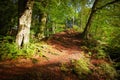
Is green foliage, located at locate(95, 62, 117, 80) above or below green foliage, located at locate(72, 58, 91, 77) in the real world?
below

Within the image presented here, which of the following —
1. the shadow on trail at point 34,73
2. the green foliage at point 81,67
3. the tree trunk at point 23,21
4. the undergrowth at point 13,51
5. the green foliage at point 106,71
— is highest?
the tree trunk at point 23,21

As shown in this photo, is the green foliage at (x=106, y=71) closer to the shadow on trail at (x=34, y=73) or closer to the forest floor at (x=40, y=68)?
the forest floor at (x=40, y=68)

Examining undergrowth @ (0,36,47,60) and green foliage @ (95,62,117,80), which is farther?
green foliage @ (95,62,117,80)

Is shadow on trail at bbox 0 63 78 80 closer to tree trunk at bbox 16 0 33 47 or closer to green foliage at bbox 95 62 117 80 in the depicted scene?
tree trunk at bbox 16 0 33 47

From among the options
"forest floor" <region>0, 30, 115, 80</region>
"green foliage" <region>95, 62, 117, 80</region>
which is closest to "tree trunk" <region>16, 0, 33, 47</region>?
"forest floor" <region>0, 30, 115, 80</region>

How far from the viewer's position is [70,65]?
28.6 feet

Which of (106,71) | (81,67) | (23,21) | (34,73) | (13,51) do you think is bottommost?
(106,71)

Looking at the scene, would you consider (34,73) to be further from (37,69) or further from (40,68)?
(40,68)

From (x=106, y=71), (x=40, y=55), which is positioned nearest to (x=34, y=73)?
(x=40, y=55)

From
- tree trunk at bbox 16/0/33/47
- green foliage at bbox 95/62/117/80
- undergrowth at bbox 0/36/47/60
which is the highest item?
tree trunk at bbox 16/0/33/47

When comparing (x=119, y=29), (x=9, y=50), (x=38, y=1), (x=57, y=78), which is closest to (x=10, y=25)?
(x=38, y=1)

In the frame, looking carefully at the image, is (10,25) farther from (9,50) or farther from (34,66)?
(34,66)

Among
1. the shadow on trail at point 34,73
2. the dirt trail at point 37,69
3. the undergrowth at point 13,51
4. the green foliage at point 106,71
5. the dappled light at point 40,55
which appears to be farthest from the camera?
the green foliage at point 106,71

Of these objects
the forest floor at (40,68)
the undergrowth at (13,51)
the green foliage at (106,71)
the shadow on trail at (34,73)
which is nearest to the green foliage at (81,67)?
the forest floor at (40,68)
